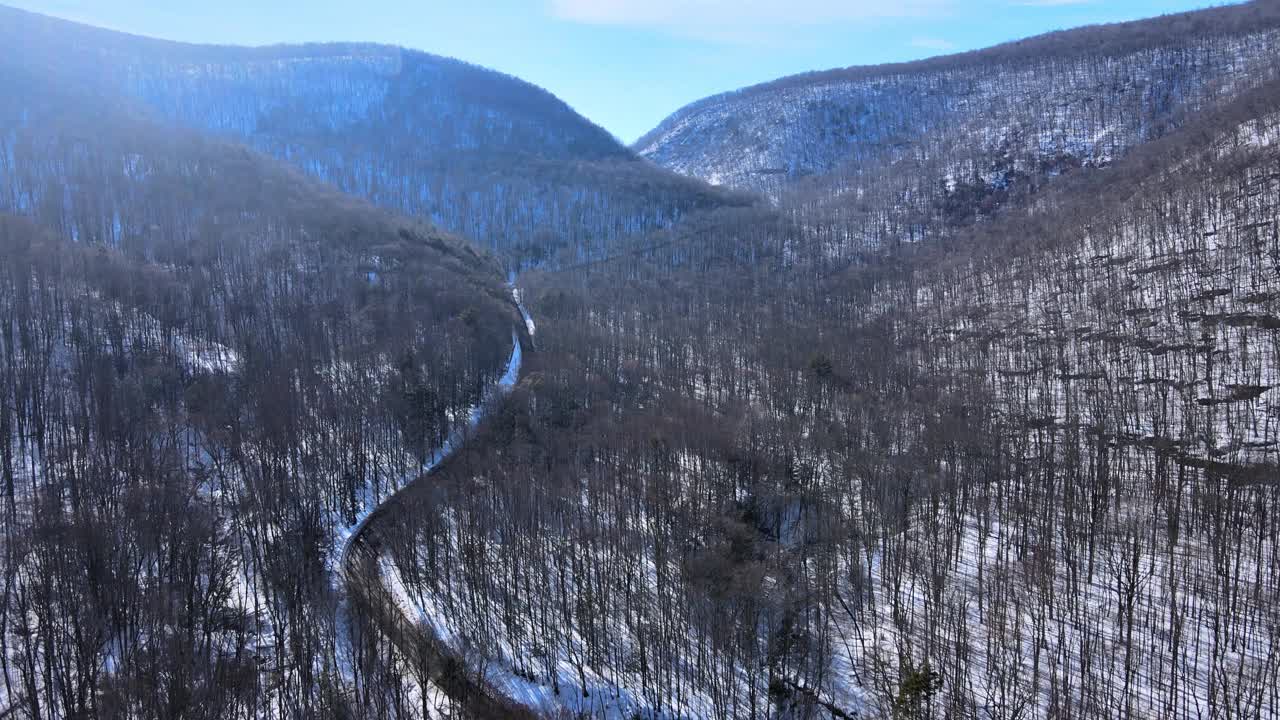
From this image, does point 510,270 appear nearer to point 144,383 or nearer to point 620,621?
point 144,383

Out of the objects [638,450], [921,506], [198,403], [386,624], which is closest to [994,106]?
[638,450]

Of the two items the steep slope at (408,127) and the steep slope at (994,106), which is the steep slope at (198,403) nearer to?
the steep slope at (408,127)

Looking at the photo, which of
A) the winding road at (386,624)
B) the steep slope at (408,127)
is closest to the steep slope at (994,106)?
the steep slope at (408,127)

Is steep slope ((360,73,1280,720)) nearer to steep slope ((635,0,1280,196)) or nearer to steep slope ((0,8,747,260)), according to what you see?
steep slope ((635,0,1280,196))

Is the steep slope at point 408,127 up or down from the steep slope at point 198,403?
up

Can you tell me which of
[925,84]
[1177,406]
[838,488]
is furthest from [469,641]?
[925,84]
